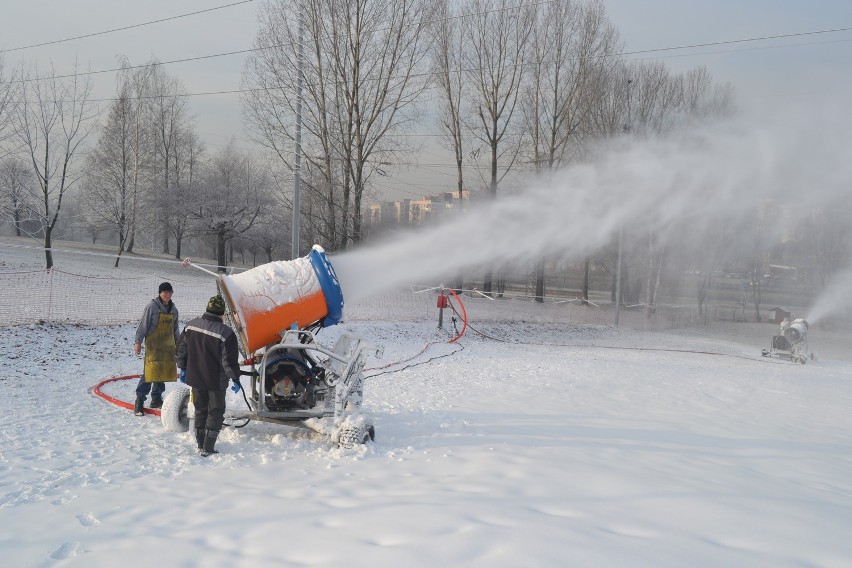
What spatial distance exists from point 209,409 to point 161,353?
2.23 meters

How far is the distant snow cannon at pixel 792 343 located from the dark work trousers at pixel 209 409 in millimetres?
18845

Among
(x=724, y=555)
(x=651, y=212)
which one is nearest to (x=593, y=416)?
(x=724, y=555)

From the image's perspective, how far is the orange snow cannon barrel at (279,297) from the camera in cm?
689

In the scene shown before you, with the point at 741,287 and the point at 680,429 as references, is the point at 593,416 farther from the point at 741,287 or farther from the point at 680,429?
the point at 741,287

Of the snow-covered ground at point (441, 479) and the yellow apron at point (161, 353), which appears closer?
the snow-covered ground at point (441, 479)

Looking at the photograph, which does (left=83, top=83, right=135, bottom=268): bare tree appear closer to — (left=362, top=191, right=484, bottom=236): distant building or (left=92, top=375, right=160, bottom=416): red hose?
(left=362, top=191, right=484, bottom=236): distant building

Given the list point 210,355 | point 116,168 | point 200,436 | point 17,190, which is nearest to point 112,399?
point 200,436

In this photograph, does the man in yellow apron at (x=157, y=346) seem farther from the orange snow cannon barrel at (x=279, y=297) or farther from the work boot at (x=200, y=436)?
the work boot at (x=200, y=436)

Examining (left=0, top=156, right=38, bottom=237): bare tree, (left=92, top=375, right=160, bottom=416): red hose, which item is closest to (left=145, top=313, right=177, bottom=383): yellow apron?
(left=92, top=375, right=160, bottom=416): red hose

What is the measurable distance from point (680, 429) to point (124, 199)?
34.0 meters

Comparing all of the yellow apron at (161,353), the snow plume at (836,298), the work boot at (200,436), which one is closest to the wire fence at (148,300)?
the yellow apron at (161,353)

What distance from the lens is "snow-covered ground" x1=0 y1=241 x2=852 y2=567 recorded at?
396cm

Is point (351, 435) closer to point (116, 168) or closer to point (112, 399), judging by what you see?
point (112, 399)

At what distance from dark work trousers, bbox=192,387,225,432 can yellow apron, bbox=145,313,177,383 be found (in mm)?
1835
